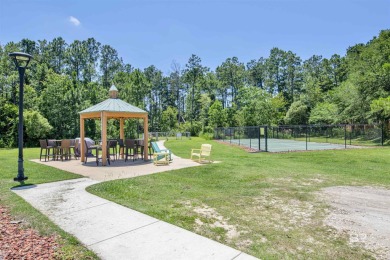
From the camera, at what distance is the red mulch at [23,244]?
319cm

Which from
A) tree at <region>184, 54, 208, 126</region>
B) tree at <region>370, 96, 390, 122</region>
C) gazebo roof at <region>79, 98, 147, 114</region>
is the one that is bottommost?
gazebo roof at <region>79, 98, 147, 114</region>

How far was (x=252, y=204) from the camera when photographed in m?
5.42

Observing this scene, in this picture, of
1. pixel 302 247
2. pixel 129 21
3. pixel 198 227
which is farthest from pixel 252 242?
pixel 129 21

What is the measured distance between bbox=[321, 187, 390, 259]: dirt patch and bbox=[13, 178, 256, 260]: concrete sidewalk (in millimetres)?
1944

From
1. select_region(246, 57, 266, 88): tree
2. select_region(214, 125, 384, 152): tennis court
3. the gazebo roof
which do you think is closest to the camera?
the gazebo roof

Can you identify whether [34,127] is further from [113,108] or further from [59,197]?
[59,197]

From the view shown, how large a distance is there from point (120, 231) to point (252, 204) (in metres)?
2.85

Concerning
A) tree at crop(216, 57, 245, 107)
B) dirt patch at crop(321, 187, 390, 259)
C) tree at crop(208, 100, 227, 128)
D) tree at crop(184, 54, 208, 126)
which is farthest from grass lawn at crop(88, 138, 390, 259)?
tree at crop(216, 57, 245, 107)

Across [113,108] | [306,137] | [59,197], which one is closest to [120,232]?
[59,197]

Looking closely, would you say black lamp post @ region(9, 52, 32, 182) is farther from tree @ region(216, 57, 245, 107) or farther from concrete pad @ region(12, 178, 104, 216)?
tree @ region(216, 57, 245, 107)

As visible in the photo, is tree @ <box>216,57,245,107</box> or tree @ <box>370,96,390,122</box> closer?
tree @ <box>370,96,390,122</box>

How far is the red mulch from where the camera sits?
3.19m

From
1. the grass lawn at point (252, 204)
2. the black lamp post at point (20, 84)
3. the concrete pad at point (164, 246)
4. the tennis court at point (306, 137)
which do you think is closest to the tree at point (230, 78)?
the tennis court at point (306, 137)

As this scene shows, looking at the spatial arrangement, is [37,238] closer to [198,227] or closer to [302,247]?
[198,227]
